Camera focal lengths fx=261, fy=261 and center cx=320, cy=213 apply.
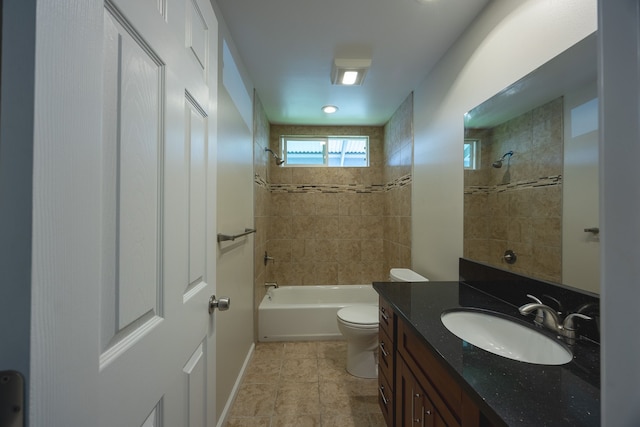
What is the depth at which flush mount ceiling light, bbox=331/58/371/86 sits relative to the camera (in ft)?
6.26

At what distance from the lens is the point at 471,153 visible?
1594 mm

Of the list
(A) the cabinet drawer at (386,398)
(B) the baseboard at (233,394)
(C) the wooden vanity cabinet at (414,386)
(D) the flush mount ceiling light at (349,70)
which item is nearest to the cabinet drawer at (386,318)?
(C) the wooden vanity cabinet at (414,386)

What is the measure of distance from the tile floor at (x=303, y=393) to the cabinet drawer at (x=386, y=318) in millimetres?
661

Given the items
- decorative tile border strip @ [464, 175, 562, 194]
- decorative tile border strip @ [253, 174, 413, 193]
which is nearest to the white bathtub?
decorative tile border strip @ [253, 174, 413, 193]

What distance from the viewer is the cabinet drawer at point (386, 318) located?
1.39 metres

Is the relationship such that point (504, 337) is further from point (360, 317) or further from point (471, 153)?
point (360, 317)

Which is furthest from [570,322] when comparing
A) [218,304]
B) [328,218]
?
[328,218]

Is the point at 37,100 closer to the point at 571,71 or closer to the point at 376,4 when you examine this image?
the point at 571,71

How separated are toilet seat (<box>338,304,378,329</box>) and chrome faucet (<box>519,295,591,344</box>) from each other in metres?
1.18

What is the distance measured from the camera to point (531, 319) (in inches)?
42.5

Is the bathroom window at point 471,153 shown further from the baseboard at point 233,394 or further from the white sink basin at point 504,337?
the baseboard at point 233,394

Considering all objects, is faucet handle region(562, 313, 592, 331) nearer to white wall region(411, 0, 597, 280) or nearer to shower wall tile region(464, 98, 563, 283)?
shower wall tile region(464, 98, 563, 283)

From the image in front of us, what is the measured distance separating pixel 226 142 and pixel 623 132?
1637 millimetres

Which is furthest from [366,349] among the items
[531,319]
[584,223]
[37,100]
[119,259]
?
[37,100]
